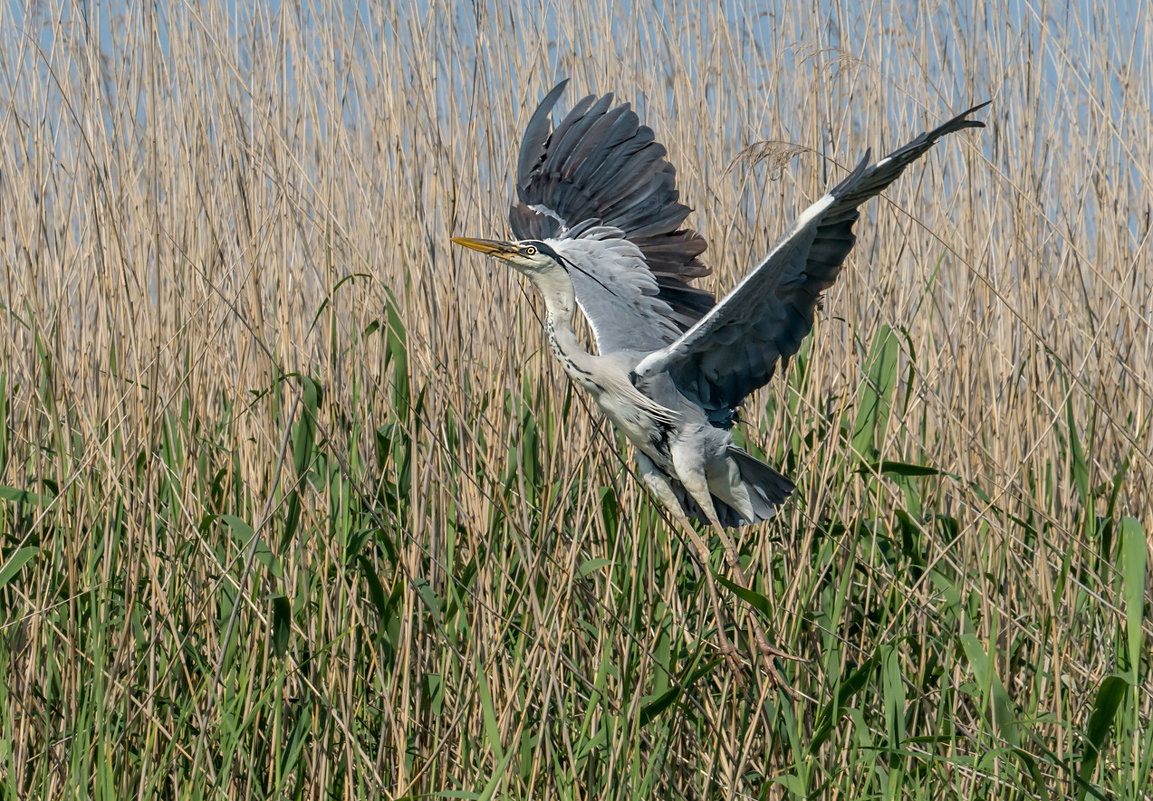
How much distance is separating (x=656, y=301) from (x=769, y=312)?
0.41 m

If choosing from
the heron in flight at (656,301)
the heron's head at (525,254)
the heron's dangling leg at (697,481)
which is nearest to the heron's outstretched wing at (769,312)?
the heron in flight at (656,301)

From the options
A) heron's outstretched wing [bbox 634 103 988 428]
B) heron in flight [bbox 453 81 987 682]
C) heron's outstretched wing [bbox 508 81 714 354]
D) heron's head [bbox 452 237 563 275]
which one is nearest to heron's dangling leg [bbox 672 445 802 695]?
heron in flight [bbox 453 81 987 682]

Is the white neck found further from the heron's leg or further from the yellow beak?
the heron's leg

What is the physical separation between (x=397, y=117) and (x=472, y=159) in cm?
19

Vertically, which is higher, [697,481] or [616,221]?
[616,221]

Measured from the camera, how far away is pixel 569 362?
2141 mm

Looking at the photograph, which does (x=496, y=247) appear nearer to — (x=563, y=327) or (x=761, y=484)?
(x=563, y=327)

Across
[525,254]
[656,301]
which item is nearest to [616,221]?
[656,301]

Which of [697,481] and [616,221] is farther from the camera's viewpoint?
[616,221]

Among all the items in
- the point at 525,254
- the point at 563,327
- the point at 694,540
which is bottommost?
the point at 694,540

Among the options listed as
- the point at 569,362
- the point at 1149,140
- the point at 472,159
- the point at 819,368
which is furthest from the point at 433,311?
the point at 1149,140

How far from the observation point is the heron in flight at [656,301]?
2.01m

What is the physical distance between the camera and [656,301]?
2.43m

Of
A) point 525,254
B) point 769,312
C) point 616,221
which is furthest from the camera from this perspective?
point 616,221
